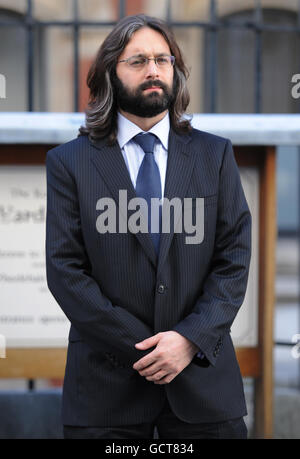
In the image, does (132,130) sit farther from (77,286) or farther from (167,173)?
(77,286)

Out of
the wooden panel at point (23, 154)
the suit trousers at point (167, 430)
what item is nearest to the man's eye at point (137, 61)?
the suit trousers at point (167, 430)

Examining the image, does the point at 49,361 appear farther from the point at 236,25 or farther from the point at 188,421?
the point at 236,25

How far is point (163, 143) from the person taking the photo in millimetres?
2387

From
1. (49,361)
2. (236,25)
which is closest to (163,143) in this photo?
(49,361)

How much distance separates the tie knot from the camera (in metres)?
2.35

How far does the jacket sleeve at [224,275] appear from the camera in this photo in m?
2.21

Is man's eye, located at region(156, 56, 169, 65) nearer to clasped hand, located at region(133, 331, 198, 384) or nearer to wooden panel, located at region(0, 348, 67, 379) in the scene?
clasped hand, located at region(133, 331, 198, 384)

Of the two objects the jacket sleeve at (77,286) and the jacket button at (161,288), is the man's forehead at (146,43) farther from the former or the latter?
the jacket button at (161,288)

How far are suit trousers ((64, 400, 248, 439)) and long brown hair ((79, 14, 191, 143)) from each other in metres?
0.91

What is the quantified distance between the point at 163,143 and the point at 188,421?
0.89m

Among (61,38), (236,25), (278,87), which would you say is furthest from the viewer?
(278,87)

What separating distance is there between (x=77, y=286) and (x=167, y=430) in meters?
0.55

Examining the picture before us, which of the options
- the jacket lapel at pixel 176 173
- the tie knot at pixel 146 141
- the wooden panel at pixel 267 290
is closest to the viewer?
the jacket lapel at pixel 176 173

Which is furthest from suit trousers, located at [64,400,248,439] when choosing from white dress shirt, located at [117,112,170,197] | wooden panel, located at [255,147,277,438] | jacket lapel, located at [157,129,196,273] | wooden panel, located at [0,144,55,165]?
wooden panel, located at [0,144,55,165]
